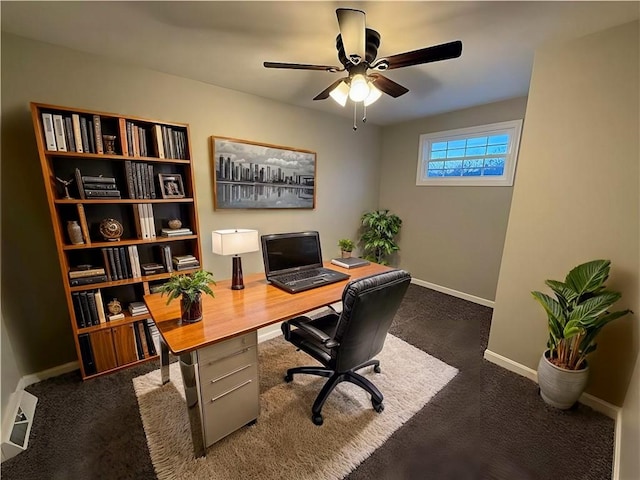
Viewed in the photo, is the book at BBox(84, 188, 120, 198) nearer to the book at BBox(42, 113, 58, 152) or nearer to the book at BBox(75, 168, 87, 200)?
the book at BBox(75, 168, 87, 200)

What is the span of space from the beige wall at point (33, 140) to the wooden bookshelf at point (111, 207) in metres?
0.18

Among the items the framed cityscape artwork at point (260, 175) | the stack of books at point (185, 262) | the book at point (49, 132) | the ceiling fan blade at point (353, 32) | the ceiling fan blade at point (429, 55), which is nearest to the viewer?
the ceiling fan blade at point (353, 32)

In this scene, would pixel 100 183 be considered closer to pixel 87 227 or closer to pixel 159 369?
pixel 87 227

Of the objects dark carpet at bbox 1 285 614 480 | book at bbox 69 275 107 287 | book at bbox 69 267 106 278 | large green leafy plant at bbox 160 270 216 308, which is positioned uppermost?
large green leafy plant at bbox 160 270 216 308

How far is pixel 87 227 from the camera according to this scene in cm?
183

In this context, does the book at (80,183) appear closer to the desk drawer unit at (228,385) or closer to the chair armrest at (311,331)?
the desk drawer unit at (228,385)

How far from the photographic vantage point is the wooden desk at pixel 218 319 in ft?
4.11

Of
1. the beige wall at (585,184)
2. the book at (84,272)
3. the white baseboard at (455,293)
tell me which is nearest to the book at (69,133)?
the book at (84,272)

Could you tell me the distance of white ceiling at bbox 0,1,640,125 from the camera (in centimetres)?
136

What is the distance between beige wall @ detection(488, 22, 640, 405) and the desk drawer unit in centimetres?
211

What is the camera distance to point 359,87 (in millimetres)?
1495

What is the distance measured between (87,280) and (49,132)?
1.00 meters

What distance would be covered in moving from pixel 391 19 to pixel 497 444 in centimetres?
255

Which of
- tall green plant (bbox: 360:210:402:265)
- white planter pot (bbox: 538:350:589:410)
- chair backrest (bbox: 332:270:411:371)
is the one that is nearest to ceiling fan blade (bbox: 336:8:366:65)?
chair backrest (bbox: 332:270:411:371)
